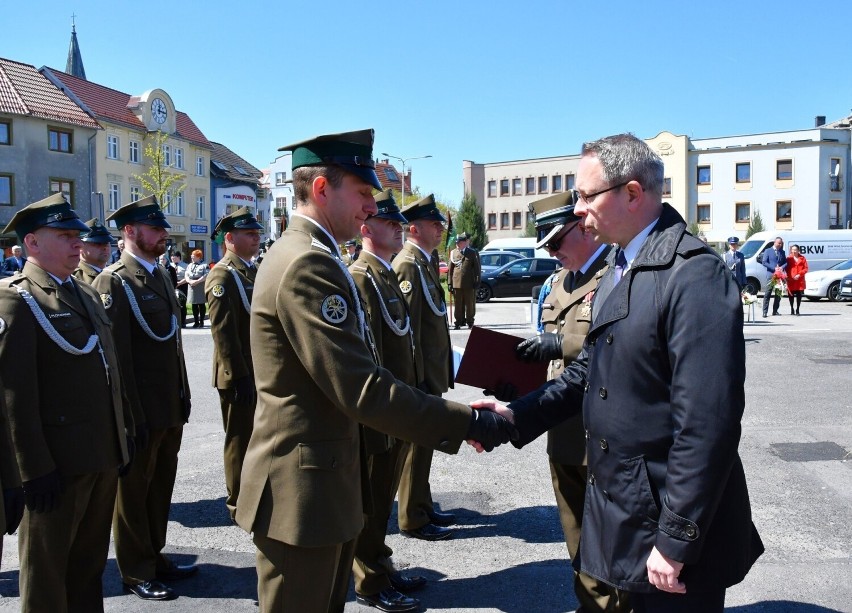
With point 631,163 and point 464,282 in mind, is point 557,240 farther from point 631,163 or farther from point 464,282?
point 464,282

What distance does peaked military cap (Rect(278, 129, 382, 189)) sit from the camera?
281 cm

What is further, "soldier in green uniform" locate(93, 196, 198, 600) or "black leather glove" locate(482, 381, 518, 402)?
"soldier in green uniform" locate(93, 196, 198, 600)

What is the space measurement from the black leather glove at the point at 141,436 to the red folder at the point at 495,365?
1984 mm

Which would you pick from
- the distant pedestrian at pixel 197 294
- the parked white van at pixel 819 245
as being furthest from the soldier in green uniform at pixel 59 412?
the parked white van at pixel 819 245

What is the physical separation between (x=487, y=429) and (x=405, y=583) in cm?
202

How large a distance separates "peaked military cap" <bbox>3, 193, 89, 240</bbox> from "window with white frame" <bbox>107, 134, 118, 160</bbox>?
150 ft

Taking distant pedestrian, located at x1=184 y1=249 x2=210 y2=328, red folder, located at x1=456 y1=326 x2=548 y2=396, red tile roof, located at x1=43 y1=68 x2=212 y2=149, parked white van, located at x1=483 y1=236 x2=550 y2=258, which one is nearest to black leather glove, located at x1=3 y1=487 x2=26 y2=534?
red folder, located at x1=456 y1=326 x2=548 y2=396

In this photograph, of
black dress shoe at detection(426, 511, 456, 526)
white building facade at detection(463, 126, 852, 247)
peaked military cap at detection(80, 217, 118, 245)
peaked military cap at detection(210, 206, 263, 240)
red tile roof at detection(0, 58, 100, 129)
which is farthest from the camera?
white building facade at detection(463, 126, 852, 247)

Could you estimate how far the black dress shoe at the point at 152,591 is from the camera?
4.32 m

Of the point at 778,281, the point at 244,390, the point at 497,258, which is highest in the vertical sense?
the point at 497,258

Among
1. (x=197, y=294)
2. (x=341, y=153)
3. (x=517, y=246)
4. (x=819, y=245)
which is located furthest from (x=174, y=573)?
(x=517, y=246)

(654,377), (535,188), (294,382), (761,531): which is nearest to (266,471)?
(294,382)

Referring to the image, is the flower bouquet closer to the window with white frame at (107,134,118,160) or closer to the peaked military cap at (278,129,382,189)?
the peaked military cap at (278,129,382,189)

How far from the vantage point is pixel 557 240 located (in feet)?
13.5
